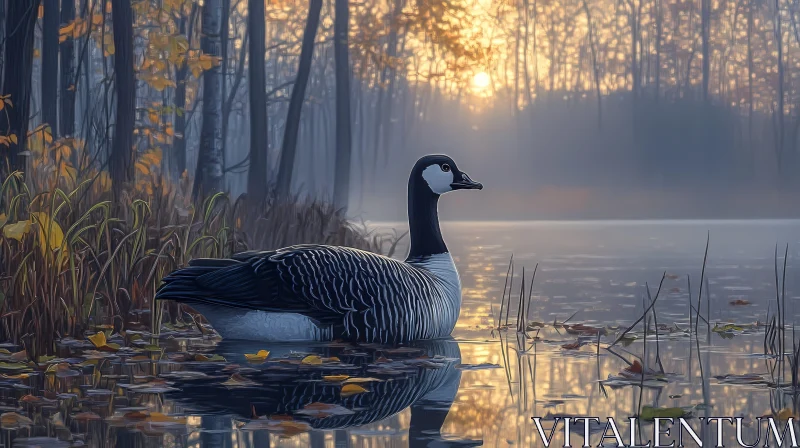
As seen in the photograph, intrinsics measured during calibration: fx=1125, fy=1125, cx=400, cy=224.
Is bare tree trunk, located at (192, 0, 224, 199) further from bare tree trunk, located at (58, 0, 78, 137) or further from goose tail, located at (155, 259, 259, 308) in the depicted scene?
goose tail, located at (155, 259, 259, 308)

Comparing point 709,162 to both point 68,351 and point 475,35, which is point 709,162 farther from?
point 68,351

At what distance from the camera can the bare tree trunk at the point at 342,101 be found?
2244cm

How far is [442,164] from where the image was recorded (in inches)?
382

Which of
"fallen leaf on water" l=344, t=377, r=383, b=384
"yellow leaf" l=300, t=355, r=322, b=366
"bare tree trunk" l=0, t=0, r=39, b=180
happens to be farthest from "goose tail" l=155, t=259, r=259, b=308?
"bare tree trunk" l=0, t=0, r=39, b=180

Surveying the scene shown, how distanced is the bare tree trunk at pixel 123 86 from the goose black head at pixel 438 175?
15.8 feet

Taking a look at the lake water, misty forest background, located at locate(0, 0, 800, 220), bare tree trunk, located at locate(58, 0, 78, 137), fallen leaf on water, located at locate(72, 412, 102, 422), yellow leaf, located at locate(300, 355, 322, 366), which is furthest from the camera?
misty forest background, located at locate(0, 0, 800, 220)

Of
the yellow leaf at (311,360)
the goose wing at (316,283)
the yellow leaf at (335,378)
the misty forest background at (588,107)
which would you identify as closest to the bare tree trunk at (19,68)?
the goose wing at (316,283)

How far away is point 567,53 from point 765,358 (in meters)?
49.0

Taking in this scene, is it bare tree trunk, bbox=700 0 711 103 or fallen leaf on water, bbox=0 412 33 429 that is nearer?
fallen leaf on water, bbox=0 412 33 429

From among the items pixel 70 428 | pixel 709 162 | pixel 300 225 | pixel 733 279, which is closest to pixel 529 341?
pixel 70 428

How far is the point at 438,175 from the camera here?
966 cm

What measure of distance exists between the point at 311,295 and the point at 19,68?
4315mm

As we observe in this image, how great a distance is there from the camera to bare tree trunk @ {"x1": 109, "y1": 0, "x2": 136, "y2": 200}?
13.2 m

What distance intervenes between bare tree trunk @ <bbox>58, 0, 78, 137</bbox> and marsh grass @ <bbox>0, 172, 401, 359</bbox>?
689 centimetres
